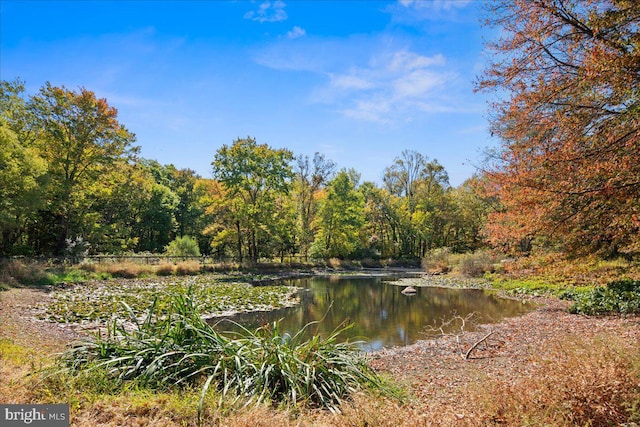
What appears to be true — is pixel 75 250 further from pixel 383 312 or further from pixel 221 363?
pixel 221 363

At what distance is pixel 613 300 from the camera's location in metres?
11.8

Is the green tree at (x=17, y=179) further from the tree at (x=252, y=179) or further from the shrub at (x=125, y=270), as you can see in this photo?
the tree at (x=252, y=179)

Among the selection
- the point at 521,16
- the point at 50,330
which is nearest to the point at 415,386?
the point at 521,16

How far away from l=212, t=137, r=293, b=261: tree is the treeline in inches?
3.9

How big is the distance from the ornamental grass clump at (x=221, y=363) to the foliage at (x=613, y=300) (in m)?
10.2

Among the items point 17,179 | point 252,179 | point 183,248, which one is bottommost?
point 183,248

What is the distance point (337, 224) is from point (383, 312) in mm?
25561

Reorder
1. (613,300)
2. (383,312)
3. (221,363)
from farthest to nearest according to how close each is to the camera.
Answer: (383,312), (613,300), (221,363)

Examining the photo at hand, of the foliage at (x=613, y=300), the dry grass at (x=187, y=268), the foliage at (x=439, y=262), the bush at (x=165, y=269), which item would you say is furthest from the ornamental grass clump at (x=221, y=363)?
the foliage at (x=439, y=262)

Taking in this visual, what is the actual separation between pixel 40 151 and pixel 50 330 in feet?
59.0

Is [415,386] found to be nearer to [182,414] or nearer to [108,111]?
[182,414]

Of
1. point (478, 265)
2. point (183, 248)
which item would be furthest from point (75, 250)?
point (478, 265)

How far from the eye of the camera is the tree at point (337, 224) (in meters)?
41.1

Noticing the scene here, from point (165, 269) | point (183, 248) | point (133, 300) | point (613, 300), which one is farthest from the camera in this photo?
point (183, 248)
